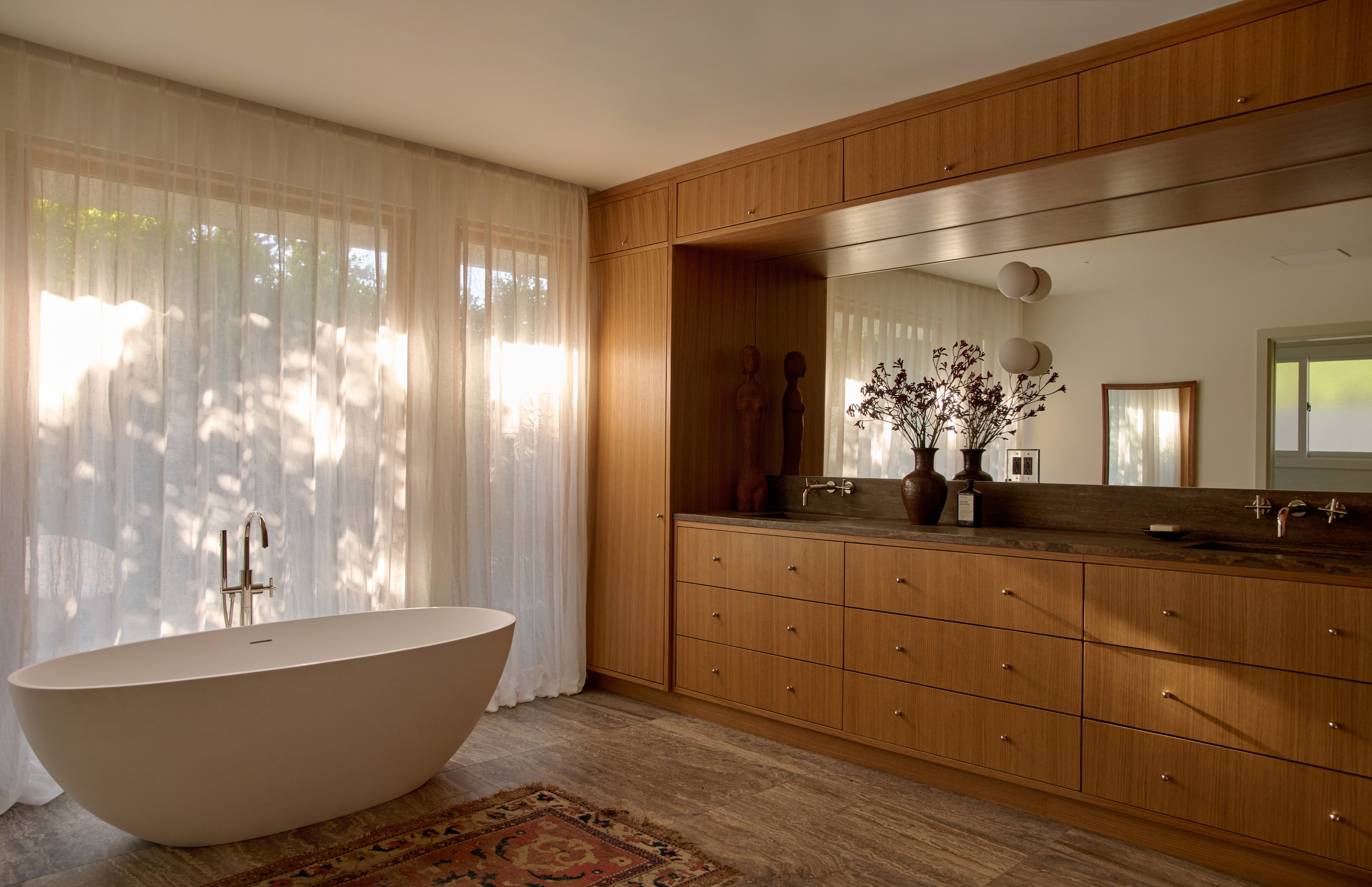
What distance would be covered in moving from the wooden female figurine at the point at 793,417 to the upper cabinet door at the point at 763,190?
770mm

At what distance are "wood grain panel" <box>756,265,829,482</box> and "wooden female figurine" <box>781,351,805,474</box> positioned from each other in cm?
1

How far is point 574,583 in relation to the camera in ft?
14.4

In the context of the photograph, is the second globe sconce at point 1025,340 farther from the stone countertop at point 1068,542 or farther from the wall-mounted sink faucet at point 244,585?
the wall-mounted sink faucet at point 244,585

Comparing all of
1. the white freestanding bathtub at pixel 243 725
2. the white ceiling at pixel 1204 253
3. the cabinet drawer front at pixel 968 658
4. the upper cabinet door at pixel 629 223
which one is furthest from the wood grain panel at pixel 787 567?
the upper cabinet door at pixel 629 223

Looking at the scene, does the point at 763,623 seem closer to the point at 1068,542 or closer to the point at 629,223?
the point at 1068,542

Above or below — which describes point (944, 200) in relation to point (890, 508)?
above

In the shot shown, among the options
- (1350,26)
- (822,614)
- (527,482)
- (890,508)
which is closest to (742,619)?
(822,614)

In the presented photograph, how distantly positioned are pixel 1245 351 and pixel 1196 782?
1435mm

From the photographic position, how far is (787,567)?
3.62 metres

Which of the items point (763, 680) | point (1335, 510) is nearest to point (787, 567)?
point (763, 680)

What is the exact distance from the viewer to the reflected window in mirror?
2756 millimetres

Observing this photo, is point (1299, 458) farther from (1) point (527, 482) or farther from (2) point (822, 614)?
(1) point (527, 482)

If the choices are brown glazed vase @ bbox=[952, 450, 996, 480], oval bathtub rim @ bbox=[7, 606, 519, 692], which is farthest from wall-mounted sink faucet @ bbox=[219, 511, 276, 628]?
brown glazed vase @ bbox=[952, 450, 996, 480]

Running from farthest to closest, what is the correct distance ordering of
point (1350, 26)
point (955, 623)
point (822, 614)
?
1. point (822, 614)
2. point (955, 623)
3. point (1350, 26)
